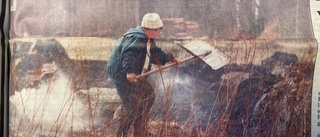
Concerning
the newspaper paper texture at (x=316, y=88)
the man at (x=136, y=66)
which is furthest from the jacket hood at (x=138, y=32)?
the newspaper paper texture at (x=316, y=88)

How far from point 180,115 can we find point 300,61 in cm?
27

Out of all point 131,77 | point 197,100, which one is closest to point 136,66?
point 131,77

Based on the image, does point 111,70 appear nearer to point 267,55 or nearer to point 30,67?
point 30,67

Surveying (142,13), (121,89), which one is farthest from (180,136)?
(142,13)

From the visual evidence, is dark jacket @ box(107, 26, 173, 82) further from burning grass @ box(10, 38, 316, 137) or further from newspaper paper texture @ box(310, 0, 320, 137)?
newspaper paper texture @ box(310, 0, 320, 137)

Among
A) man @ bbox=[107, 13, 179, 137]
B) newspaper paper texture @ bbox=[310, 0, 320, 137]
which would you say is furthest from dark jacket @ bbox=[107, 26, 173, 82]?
newspaper paper texture @ bbox=[310, 0, 320, 137]

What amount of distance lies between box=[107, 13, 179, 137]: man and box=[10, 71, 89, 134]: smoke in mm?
87

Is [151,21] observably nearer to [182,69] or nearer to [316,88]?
[182,69]

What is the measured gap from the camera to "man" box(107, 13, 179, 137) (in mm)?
820

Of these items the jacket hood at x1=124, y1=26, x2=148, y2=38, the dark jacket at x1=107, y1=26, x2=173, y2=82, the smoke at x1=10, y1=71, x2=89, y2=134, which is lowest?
the smoke at x1=10, y1=71, x2=89, y2=134

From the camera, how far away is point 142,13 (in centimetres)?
83

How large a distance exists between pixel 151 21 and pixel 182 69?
0.12 m

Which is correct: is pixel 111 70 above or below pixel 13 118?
above

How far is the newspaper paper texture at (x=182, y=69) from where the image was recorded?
2.68 ft
